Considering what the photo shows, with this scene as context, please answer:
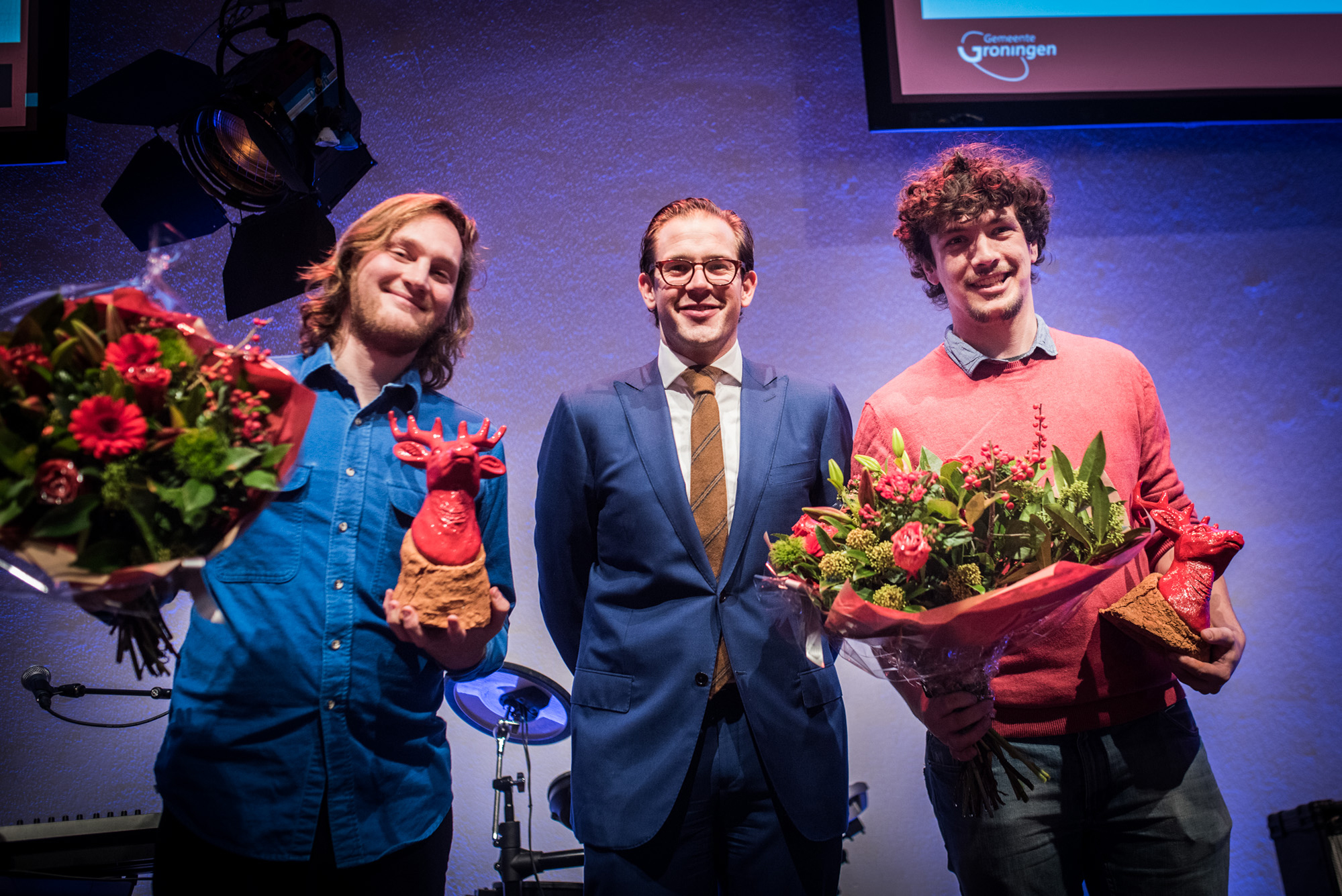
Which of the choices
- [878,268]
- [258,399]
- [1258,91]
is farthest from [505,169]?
[1258,91]

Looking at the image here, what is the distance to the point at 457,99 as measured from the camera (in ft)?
10.2

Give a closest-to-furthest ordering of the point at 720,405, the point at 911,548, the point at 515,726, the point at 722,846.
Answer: the point at 911,548
the point at 722,846
the point at 720,405
the point at 515,726

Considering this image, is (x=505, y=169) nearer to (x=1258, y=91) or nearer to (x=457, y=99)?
(x=457, y=99)

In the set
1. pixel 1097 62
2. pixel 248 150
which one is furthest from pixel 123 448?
pixel 1097 62

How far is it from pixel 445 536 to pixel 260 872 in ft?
2.14

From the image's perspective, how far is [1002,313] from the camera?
194cm

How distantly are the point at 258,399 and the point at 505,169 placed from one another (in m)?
1.99

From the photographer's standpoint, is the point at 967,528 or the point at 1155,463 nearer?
the point at 967,528

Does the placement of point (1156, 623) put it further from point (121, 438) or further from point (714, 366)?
point (121, 438)

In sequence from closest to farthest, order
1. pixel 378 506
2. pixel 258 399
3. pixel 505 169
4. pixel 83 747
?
1. pixel 258 399
2. pixel 378 506
3. pixel 83 747
4. pixel 505 169

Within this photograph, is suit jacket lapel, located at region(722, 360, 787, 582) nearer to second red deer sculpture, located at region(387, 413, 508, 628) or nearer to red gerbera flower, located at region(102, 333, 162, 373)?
second red deer sculpture, located at region(387, 413, 508, 628)

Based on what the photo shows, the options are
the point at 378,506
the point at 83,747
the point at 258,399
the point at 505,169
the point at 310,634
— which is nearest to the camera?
the point at 258,399

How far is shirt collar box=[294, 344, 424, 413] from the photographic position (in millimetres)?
1765

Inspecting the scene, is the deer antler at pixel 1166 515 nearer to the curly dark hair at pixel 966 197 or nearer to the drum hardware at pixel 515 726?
the curly dark hair at pixel 966 197
